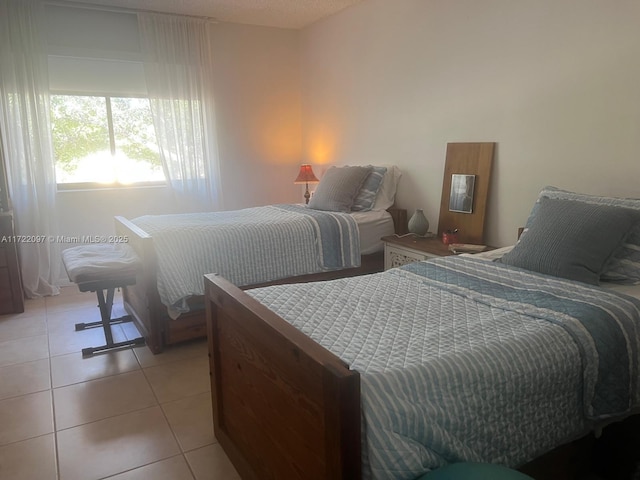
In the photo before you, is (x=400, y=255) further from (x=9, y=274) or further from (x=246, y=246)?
(x=9, y=274)

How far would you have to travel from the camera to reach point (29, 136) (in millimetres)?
3938

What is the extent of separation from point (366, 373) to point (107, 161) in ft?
13.5

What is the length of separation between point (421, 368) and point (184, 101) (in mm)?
4053

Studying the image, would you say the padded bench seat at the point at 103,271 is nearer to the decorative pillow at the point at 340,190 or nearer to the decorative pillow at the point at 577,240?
the decorative pillow at the point at 340,190

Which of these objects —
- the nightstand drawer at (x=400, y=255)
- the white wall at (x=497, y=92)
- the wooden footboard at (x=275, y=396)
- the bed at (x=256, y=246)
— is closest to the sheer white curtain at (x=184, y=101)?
the bed at (x=256, y=246)

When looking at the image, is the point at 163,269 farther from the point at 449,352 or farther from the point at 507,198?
the point at 507,198

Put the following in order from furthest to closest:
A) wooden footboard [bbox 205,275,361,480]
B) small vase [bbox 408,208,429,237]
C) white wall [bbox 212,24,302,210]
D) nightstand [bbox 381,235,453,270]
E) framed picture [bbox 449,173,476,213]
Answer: white wall [bbox 212,24,302,210], small vase [bbox 408,208,429,237], framed picture [bbox 449,173,476,213], nightstand [bbox 381,235,453,270], wooden footboard [bbox 205,275,361,480]

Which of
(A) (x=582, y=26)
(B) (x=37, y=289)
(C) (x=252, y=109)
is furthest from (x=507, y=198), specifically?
(B) (x=37, y=289)

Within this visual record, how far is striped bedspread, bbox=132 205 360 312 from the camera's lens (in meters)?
2.83

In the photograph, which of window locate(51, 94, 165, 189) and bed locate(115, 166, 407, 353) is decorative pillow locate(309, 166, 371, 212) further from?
window locate(51, 94, 165, 189)

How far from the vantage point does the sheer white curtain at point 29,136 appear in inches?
150

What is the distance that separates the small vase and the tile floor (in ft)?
5.54

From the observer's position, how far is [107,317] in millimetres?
2926

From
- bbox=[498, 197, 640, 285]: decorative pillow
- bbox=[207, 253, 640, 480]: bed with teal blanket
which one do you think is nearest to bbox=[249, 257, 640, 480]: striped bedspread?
bbox=[207, 253, 640, 480]: bed with teal blanket
